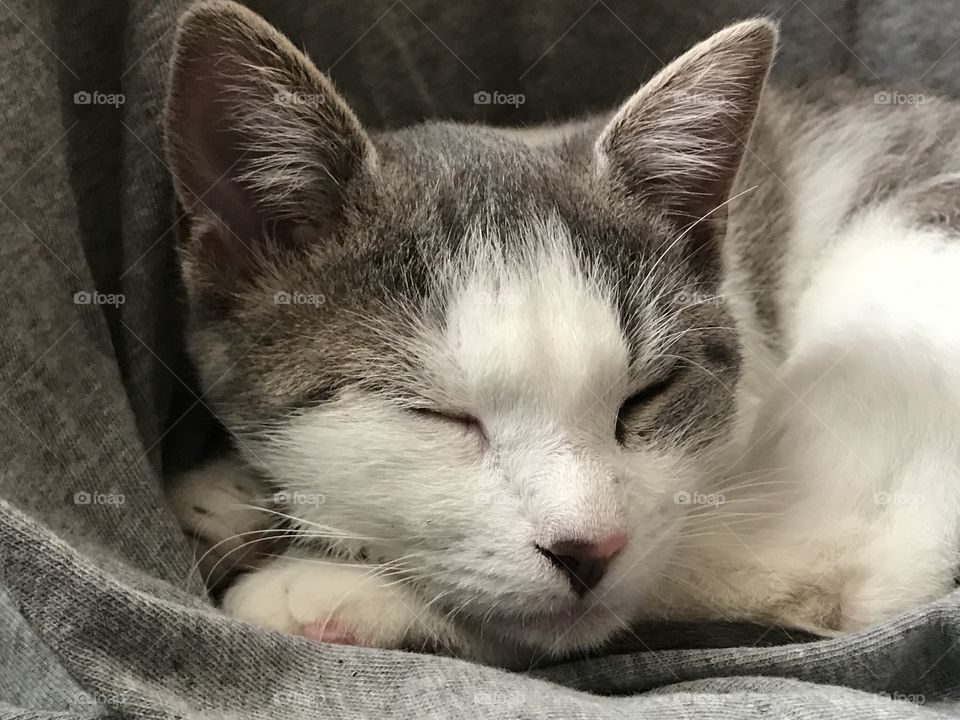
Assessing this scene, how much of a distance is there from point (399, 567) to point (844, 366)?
0.65 meters

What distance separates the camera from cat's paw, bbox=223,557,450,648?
927mm

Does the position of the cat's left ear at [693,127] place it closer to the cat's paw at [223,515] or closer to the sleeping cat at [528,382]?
the sleeping cat at [528,382]

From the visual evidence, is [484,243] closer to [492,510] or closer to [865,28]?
[492,510]

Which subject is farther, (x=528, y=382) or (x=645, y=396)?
(x=645, y=396)

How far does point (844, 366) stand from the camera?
3.80ft

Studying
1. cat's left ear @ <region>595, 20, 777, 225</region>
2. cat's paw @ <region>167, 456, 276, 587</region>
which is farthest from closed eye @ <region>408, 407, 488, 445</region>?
cat's left ear @ <region>595, 20, 777, 225</region>

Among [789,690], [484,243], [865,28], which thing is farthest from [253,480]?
[865,28]

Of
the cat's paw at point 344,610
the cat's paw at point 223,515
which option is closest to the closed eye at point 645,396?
the cat's paw at point 344,610

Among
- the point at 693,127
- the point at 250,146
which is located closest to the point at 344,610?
the point at 250,146

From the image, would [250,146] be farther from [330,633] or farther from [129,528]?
[330,633]

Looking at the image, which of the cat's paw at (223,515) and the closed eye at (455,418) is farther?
the cat's paw at (223,515)

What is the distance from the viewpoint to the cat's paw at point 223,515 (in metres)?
1.06

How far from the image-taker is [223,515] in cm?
108

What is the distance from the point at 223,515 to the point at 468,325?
0.42m
